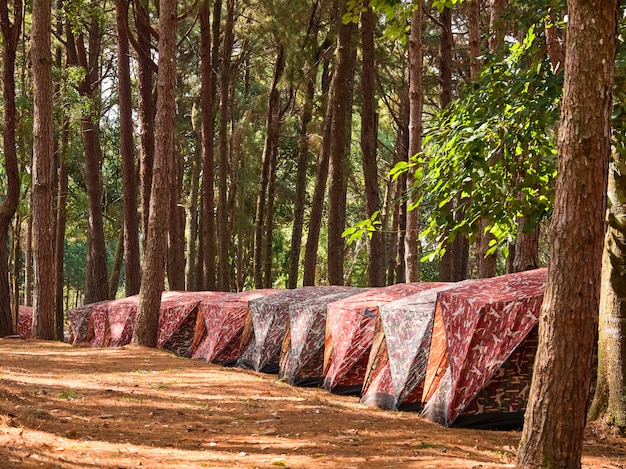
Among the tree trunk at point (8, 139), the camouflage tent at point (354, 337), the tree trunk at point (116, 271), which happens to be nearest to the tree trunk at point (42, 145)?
the tree trunk at point (8, 139)

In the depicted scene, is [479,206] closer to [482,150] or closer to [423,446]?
[482,150]

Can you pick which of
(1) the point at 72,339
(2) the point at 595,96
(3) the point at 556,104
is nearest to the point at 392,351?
(3) the point at 556,104

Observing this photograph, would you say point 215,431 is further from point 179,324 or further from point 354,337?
point 179,324

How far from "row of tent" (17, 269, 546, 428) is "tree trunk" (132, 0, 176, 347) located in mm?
937

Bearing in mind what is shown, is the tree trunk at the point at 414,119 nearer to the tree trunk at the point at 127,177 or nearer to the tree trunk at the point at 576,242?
the tree trunk at the point at 576,242

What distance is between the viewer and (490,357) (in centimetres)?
734

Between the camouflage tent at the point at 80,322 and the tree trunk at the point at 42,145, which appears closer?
the tree trunk at the point at 42,145

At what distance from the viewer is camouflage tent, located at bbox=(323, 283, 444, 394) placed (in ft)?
32.1

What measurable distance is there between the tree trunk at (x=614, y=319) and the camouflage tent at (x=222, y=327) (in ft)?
22.9

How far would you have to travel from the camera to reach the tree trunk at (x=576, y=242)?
4570 mm

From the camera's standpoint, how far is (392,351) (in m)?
8.77

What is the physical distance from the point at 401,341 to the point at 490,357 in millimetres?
1516

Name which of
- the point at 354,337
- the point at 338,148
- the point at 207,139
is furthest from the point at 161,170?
the point at 207,139

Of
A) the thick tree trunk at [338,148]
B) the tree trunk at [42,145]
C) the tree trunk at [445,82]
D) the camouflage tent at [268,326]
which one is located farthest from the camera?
the tree trunk at [445,82]
